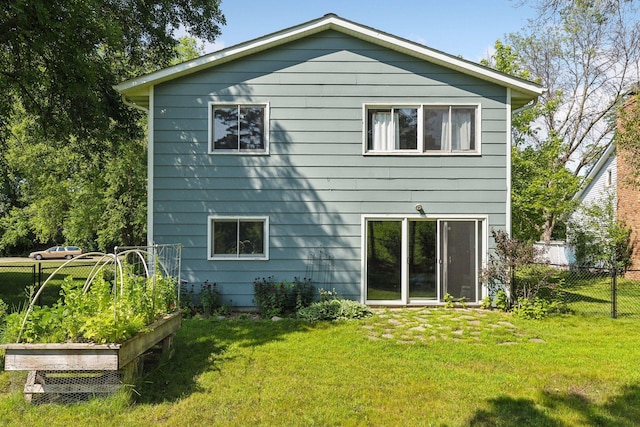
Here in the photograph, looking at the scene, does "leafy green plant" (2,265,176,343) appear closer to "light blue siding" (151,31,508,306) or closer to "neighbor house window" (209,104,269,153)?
"light blue siding" (151,31,508,306)

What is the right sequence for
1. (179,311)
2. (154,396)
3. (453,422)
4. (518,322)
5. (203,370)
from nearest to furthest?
1. (453,422)
2. (154,396)
3. (203,370)
4. (179,311)
5. (518,322)

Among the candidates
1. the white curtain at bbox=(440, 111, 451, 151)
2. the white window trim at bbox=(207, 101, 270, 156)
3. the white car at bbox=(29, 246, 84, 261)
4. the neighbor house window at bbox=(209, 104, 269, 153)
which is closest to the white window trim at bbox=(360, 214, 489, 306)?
the white curtain at bbox=(440, 111, 451, 151)

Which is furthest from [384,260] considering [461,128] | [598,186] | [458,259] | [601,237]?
[598,186]

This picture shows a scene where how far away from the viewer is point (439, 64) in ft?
29.2

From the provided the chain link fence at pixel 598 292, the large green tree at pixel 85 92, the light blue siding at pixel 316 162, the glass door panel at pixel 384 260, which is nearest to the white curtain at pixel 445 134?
the light blue siding at pixel 316 162

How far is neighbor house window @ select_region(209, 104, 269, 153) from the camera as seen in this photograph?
8938 mm

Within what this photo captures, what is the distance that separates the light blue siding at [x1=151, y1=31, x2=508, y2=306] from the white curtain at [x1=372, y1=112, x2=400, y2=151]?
27 centimetres

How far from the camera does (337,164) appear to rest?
896 cm

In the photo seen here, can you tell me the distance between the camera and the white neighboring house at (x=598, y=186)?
18156 mm

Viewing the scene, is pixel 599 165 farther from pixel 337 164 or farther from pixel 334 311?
pixel 334 311

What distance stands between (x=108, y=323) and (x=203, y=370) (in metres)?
1.52

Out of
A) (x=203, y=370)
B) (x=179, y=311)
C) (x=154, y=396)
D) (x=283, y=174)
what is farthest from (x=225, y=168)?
(x=154, y=396)

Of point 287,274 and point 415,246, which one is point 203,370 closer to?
point 287,274

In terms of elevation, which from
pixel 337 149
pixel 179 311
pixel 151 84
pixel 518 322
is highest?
pixel 151 84
